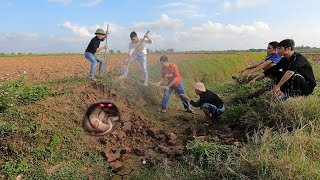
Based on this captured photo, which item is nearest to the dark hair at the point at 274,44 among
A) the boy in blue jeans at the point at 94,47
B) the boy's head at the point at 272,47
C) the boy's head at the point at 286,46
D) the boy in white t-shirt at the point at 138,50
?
the boy's head at the point at 272,47

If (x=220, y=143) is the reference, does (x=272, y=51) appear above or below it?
above

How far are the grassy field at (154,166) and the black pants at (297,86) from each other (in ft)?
1.50

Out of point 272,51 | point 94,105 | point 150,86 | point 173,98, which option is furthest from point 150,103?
point 272,51

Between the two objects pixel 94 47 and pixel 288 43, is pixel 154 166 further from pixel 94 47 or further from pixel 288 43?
pixel 94 47

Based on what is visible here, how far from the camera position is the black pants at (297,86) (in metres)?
6.22

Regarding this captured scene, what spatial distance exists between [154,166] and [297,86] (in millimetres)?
3404

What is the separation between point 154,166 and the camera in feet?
16.6

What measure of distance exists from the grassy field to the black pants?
46 centimetres

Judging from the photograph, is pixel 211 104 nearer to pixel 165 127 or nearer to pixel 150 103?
pixel 165 127

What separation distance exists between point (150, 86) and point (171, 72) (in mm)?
1378

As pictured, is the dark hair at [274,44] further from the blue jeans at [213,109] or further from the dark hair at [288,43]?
the blue jeans at [213,109]

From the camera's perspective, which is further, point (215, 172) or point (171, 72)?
point (171, 72)

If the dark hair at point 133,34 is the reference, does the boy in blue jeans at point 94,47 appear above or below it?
below

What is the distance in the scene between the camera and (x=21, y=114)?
5555 millimetres
